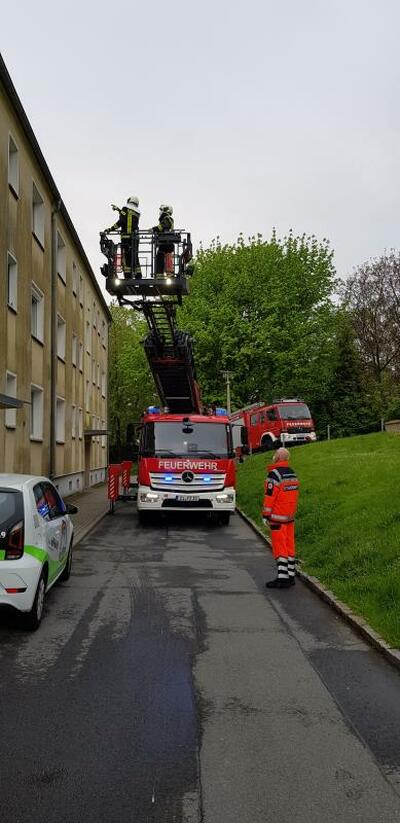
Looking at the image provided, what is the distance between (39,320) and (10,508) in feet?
47.9

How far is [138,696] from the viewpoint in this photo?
475 centimetres

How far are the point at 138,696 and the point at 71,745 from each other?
901mm

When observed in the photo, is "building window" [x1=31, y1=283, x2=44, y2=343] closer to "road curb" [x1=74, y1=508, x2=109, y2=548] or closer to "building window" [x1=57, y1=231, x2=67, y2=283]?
"building window" [x1=57, y1=231, x2=67, y2=283]

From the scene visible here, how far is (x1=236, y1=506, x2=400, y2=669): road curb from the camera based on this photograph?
5660 mm

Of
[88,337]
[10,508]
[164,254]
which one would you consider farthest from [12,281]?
[88,337]

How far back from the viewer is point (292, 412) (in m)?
32.4

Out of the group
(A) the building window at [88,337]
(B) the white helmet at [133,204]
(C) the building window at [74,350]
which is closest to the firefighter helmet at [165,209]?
(B) the white helmet at [133,204]

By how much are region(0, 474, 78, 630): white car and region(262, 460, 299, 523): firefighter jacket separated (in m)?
2.96

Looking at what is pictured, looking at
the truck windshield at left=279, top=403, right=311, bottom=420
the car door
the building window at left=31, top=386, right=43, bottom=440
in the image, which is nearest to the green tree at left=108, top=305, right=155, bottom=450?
the truck windshield at left=279, top=403, right=311, bottom=420

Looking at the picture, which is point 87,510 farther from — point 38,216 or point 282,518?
point 282,518

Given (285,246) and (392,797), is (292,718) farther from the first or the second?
(285,246)

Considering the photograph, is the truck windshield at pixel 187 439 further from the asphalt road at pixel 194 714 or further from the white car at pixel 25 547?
the white car at pixel 25 547

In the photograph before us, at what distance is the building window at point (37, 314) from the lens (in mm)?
19941

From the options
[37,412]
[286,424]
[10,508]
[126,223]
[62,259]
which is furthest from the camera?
[286,424]
